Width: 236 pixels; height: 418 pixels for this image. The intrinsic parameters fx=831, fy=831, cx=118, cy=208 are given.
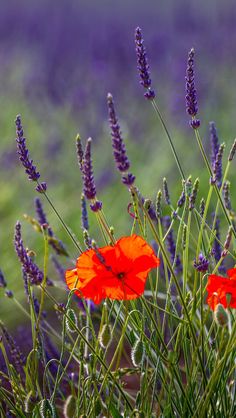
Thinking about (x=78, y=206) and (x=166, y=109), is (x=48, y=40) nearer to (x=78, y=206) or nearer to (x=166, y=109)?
(x=166, y=109)

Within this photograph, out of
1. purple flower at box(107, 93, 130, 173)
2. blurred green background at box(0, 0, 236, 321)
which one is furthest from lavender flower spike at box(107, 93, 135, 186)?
blurred green background at box(0, 0, 236, 321)

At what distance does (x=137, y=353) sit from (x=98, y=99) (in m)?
4.81

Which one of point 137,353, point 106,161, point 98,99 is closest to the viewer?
point 137,353

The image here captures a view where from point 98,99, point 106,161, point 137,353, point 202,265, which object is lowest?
point 137,353

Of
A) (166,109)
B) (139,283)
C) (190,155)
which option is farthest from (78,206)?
(139,283)

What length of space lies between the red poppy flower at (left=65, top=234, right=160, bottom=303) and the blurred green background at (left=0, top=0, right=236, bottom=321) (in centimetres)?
200

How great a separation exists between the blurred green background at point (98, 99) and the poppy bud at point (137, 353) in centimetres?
205

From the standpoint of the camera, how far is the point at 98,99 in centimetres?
621

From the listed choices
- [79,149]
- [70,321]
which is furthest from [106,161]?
[70,321]

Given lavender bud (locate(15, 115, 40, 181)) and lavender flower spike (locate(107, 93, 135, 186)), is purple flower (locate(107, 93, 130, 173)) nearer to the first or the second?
lavender flower spike (locate(107, 93, 135, 186))

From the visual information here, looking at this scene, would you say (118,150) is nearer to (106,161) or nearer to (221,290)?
(221,290)

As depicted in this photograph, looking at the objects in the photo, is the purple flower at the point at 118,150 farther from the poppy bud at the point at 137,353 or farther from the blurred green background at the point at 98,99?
the blurred green background at the point at 98,99

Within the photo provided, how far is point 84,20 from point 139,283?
6.98 m

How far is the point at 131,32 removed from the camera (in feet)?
23.8
